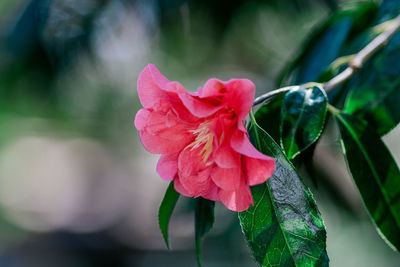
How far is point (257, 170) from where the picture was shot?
401mm

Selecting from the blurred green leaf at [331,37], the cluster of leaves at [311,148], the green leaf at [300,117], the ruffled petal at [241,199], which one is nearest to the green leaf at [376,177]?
the cluster of leaves at [311,148]

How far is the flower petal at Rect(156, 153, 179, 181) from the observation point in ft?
1.55

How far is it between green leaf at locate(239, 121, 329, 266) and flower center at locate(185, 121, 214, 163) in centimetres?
7

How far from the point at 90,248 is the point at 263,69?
10.3ft

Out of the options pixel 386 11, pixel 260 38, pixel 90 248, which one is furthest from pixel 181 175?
pixel 90 248

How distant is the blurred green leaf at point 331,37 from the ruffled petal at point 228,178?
24.7 inches

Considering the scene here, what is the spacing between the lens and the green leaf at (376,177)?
0.55 m

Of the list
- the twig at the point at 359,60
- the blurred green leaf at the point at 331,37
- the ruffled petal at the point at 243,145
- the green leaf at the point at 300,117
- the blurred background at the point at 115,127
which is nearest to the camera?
the ruffled petal at the point at 243,145

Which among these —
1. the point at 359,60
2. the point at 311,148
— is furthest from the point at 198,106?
the point at 359,60

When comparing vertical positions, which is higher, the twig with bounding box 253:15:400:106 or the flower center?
the twig with bounding box 253:15:400:106

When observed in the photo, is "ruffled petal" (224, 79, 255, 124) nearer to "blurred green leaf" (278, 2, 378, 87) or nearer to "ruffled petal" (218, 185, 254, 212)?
"ruffled petal" (218, 185, 254, 212)

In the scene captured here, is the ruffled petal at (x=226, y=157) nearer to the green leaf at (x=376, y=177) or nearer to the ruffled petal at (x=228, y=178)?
the ruffled petal at (x=228, y=178)

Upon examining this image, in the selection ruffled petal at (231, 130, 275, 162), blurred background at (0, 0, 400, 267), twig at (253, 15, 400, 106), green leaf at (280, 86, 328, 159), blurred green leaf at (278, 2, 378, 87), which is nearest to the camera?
ruffled petal at (231, 130, 275, 162)

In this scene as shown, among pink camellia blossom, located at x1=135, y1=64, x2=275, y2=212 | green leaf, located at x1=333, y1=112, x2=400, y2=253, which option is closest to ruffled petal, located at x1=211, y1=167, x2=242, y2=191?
pink camellia blossom, located at x1=135, y1=64, x2=275, y2=212
